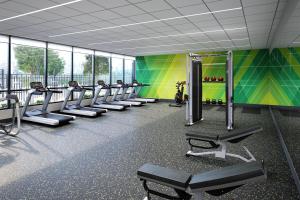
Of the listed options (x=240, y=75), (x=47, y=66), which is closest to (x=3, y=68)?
(x=47, y=66)

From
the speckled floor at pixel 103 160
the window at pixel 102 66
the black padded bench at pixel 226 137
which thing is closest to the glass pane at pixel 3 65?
the speckled floor at pixel 103 160

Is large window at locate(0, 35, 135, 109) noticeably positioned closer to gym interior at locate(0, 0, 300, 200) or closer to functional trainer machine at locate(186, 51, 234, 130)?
gym interior at locate(0, 0, 300, 200)

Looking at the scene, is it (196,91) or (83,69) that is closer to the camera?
(196,91)

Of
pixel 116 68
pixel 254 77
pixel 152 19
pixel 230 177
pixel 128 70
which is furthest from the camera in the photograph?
pixel 128 70

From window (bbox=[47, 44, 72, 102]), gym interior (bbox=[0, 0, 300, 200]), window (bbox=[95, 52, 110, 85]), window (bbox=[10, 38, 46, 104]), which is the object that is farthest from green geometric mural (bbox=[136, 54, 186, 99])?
window (bbox=[10, 38, 46, 104])

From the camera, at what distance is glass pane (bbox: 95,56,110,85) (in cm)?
999

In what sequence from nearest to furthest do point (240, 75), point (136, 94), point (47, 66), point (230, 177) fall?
1. point (230, 177)
2. point (47, 66)
3. point (240, 75)
4. point (136, 94)

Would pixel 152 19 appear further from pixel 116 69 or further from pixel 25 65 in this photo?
pixel 116 69

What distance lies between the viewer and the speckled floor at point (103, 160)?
247cm

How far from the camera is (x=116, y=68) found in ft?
37.0

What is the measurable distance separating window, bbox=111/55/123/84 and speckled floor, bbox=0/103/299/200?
549 centimetres

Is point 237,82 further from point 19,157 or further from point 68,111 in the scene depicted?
point 19,157

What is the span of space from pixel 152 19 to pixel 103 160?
3.02m

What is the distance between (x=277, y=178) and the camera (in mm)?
2816
